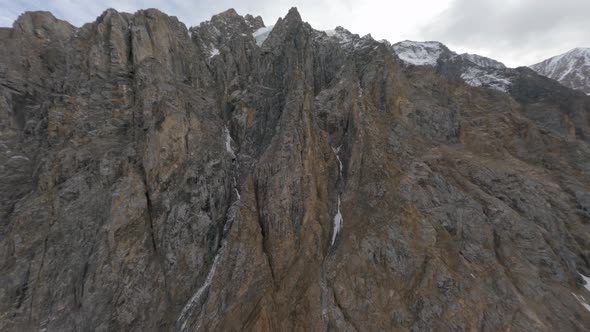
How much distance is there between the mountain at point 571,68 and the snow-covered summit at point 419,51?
49.8 m

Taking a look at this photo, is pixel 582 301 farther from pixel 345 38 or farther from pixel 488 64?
pixel 488 64

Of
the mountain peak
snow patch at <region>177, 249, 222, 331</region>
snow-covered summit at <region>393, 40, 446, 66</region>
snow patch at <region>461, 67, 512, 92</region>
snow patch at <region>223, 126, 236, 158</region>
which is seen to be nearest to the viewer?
snow patch at <region>177, 249, 222, 331</region>

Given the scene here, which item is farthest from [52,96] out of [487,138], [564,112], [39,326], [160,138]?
[564,112]

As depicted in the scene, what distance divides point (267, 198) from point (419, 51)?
3245 inches

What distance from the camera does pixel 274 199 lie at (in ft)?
96.8

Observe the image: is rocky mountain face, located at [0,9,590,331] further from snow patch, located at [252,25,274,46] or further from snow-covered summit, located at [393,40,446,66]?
snow-covered summit, located at [393,40,446,66]

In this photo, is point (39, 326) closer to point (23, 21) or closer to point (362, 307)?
point (362, 307)

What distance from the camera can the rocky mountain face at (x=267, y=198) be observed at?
24516 millimetres

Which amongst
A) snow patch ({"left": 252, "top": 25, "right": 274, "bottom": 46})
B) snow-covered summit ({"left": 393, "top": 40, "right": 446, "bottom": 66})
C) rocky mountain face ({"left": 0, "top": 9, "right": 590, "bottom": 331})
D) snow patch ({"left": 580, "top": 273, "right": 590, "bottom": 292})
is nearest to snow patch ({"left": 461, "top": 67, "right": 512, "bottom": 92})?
snow-covered summit ({"left": 393, "top": 40, "right": 446, "bottom": 66})

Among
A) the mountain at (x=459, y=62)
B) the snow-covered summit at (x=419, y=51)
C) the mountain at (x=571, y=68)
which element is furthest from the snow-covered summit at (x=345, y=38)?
the mountain at (x=571, y=68)

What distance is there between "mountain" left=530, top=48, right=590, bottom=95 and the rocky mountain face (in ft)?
264

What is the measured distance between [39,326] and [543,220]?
48.5 metres

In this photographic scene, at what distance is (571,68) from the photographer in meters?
108

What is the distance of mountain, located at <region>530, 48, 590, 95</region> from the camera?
97.4m
